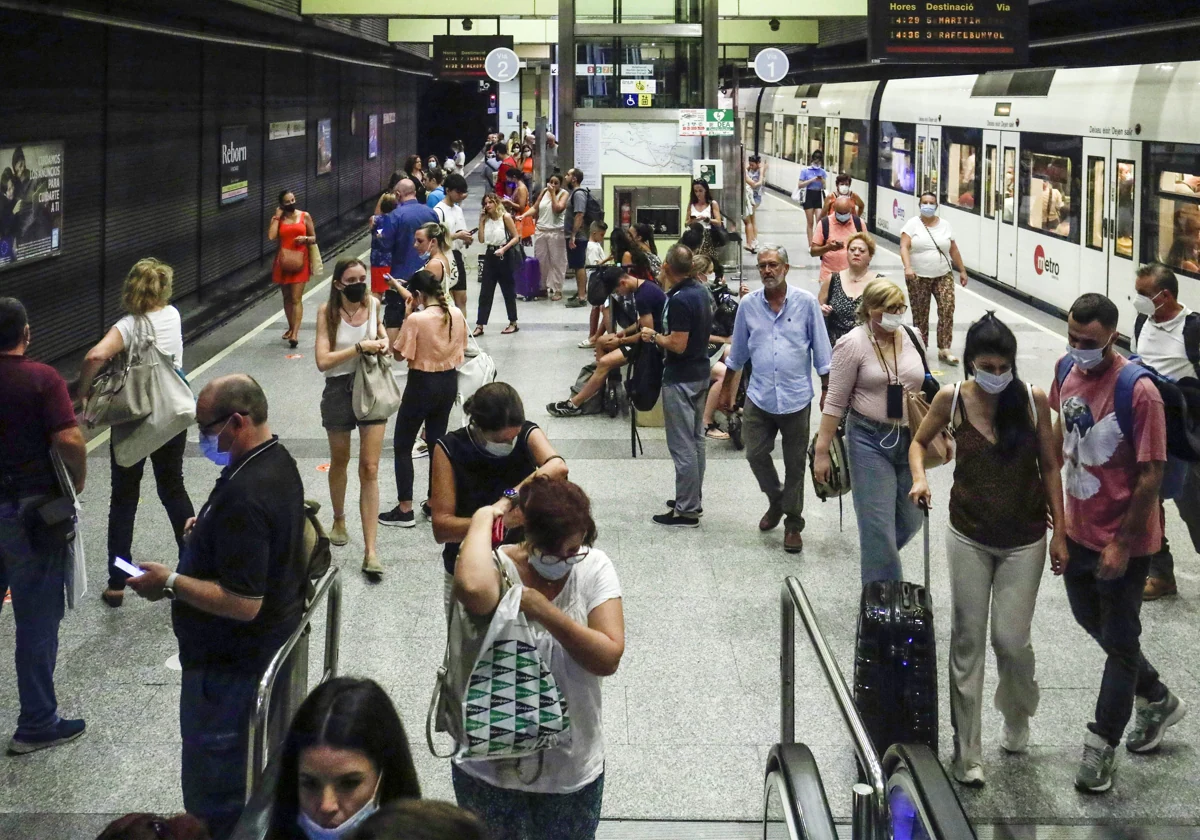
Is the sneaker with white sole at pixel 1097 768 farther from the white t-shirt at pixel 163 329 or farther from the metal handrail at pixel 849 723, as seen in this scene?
the white t-shirt at pixel 163 329

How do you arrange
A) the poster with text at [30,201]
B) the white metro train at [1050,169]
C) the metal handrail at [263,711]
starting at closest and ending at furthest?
the metal handrail at [263,711] → the poster with text at [30,201] → the white metro train at [1050,169]

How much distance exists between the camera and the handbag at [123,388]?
6727 millimetres

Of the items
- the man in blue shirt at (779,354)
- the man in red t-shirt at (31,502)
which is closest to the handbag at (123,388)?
the man in red t-shirt at (31,502)

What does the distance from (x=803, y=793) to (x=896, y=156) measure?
21.5 m

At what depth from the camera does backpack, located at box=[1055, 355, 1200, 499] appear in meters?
5.00

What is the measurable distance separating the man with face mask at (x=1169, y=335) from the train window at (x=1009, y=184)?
11.5 m

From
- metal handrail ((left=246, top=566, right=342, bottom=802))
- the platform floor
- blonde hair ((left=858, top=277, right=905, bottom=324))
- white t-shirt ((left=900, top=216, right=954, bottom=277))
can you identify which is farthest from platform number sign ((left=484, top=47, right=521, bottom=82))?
metal handrail ((left=246, top=566, right=342, bottom=802))

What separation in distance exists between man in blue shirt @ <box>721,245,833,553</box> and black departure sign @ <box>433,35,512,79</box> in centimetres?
2176

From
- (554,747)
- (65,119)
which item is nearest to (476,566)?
(554,747)

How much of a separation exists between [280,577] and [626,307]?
241 inches

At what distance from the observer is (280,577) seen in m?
4.18

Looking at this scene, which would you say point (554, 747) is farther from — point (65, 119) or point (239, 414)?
point (65, 119)

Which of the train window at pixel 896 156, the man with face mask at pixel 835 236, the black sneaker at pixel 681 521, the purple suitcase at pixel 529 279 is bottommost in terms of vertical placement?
the black sneaker at pixel 681 521

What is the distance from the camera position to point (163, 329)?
22.6ft
